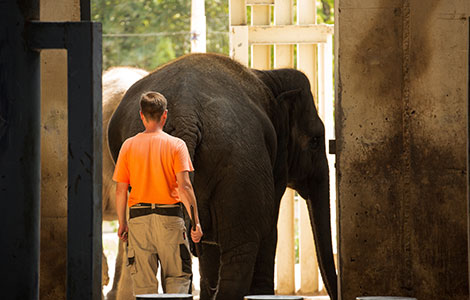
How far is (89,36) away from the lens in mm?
3658

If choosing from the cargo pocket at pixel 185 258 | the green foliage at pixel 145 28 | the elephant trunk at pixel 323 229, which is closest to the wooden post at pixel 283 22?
the elephant trunk at pixel 323 229

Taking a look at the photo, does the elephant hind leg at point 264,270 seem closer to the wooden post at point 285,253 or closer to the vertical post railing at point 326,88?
the wooden post at point 285,253

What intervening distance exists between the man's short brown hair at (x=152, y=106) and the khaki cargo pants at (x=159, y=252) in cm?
60

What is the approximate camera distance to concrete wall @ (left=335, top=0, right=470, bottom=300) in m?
6.43

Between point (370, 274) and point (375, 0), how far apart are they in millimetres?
1953

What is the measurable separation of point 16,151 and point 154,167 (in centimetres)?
202

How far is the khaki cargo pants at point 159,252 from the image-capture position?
565cm

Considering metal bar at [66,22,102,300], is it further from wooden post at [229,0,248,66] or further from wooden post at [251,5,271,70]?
wooden post at [251,5,271,70]

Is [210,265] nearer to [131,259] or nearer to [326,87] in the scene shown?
[131,259]

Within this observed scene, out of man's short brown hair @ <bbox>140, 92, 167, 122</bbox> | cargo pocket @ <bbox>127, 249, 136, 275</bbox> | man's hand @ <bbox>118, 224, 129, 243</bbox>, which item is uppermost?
man's short brown hair @ <bbox>140, 92, 167, 122</bbox>

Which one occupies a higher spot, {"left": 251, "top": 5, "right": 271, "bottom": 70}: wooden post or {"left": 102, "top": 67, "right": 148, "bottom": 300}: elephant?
{"left": 251, "top": 5, "right": 271, "bottom": 70}: wooden post

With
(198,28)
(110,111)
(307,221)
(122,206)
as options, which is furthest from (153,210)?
(198,28)

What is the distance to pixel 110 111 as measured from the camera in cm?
1082

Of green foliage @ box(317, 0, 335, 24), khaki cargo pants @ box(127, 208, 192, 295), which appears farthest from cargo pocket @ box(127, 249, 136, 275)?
green foliage @ box(317, 0, 335, 24)
